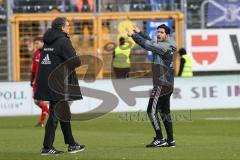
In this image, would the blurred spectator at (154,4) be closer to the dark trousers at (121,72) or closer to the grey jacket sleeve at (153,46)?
the dark trousers at (121,72)

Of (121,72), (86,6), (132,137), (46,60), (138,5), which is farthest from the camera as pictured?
(138,5)

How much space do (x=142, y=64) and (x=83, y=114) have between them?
234 inches

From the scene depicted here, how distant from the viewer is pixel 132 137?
53.5ft

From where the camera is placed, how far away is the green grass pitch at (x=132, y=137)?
12.5 meters

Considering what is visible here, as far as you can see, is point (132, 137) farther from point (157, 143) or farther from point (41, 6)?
point (41, 6)

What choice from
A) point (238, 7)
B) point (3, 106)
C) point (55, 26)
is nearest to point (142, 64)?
point (238, 7)

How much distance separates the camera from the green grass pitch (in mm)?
12539

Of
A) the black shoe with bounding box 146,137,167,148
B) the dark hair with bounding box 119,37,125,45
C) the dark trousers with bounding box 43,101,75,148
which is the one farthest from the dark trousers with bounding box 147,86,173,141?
the dark hair with bounding box 119,37,125,45

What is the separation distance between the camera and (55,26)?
506 inches

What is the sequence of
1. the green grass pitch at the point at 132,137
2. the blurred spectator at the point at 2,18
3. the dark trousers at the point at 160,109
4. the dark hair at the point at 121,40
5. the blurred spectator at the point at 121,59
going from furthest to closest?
the blurred spectator at the point at 2,18
the dark hair at the point at 121,40
the blurred spectator at the point at 121,59
the dark trousers at the point at 160,109
the green grass pitch at the point at 132,137

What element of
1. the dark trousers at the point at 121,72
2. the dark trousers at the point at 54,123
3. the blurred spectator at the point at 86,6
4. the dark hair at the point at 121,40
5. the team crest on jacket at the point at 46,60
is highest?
the blurred spectator at the point at 86,6

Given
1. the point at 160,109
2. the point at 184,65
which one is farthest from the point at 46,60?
the point at 184,65

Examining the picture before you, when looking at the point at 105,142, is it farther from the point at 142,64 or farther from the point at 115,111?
the point at 142,64

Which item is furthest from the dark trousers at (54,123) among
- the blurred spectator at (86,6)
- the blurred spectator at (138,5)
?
the blurred spectator at (138,5)
